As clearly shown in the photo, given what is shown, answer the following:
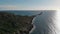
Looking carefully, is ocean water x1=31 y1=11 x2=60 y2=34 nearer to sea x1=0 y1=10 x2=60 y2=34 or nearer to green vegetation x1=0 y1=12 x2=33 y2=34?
sea x1=0 y1=10 x2=60 y2=34

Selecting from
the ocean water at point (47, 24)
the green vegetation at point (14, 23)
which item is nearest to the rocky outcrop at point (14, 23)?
the green vegetation at point (14, 23)

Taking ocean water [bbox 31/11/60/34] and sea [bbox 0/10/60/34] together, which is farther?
ocean water [bbox 31/11/60/34]

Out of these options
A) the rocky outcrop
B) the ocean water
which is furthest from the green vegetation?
the ocean water

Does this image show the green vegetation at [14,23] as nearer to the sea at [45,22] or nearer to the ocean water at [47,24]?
the sea at [45,22]

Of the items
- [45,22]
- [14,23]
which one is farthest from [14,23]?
[45,22]

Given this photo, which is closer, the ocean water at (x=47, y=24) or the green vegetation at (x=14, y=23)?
the green vegetation at (x=14, y=23)
